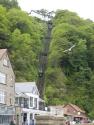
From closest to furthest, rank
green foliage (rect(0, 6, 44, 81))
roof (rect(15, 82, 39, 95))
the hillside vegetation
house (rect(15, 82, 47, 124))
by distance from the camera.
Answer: house (rect(15, 82, 47, 124)), roof (rect(15, 82, 39, 95)), green foliage (rect(0, 6, 44, 81)), the hillside vegetation

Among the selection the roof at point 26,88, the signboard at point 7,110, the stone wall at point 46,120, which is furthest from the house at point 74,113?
the stone wall at point 46,120

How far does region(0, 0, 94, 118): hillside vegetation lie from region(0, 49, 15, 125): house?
22531mm

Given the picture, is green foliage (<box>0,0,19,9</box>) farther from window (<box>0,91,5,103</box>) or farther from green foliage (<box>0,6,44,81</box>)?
window (<box>0,91,5,103</box>)

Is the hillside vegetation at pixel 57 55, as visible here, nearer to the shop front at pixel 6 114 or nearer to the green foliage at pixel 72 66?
the green foliage at pixel 72 66

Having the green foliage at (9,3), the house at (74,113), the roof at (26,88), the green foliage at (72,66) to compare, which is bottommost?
the house at (74,113)

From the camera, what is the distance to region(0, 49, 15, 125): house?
5400 centimetres

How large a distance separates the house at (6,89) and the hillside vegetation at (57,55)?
22531mm

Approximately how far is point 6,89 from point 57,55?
42564 mm

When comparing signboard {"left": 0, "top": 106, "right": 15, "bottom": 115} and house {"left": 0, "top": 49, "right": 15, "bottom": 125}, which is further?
house {"left": 0, "top": 49, "right": 15, "bottom": 125}

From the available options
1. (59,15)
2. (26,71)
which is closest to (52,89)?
(26,71)

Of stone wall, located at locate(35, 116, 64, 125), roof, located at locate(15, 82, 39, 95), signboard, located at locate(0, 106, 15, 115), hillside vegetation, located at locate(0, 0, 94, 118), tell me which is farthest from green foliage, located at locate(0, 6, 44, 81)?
stone wall, located at locate(35, 116, 64, 125)

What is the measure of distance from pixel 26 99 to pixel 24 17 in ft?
127

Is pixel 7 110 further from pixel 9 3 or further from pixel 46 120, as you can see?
pixel 9 3

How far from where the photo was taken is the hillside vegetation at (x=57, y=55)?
88.6 metres
